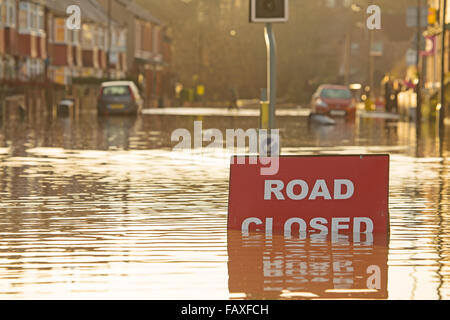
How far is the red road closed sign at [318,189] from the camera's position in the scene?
11.8 m

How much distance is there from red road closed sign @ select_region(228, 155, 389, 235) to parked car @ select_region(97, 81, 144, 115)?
138 ft

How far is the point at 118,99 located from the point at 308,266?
4421cm

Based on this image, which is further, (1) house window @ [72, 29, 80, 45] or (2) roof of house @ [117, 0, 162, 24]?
(2) roof of house @ [117, 0, 162, 24]

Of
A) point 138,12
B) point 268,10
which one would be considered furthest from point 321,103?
point 138,12

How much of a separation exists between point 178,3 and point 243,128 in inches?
3583

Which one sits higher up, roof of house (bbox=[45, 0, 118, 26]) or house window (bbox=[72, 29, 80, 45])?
roof of house (bbox=[45, 0, 118, 26])

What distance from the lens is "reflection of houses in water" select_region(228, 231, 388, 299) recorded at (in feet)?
29.2

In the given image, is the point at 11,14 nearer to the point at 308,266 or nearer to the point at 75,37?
the point at 75,37

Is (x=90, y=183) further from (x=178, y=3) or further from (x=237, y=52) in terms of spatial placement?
(x=178, y=3)

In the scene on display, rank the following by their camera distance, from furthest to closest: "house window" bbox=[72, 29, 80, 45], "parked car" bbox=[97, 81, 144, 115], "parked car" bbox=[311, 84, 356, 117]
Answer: "house window" bbox=[72, 29, 80, 45] → "parked car" bbox=[97, 81, 144, 115] → "parked car" bbox=[311, 84, 356, 117]

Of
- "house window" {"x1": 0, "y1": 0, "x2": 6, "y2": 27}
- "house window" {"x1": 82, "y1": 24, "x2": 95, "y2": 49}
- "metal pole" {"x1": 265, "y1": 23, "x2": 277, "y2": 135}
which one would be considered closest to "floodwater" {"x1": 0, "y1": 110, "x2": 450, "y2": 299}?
"metal pole" {"x1": 265, "y1": 23, "x2": 277, "y2": 135}

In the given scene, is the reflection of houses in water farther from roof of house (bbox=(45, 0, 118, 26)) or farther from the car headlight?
roof of house (bbox=(45, 0, 118, 26))

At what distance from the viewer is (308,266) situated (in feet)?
33.3

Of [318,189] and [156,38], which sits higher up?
[156,38]
